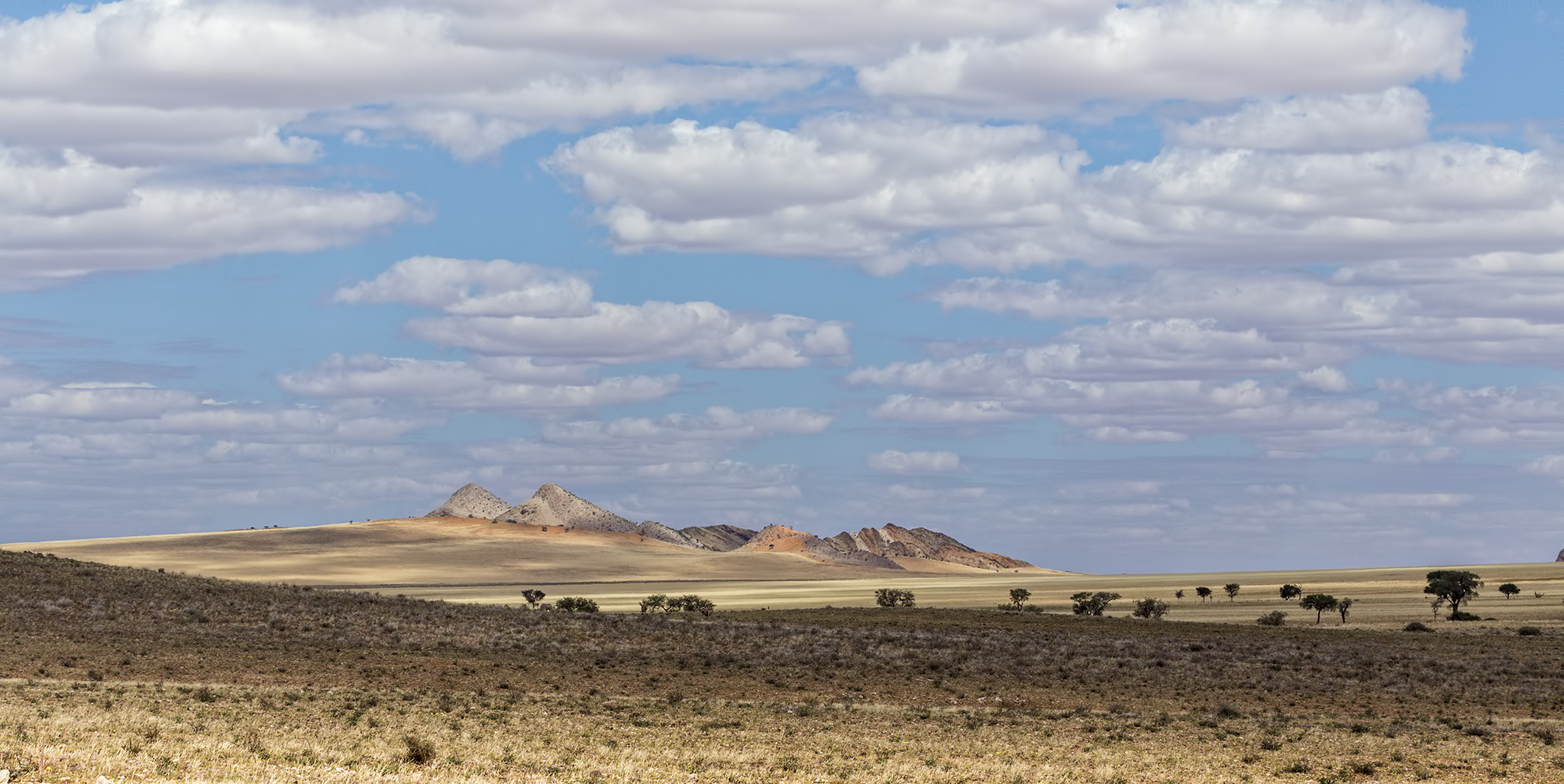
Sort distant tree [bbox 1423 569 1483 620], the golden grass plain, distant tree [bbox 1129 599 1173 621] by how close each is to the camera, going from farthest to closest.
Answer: the golden grass plain → distant tree [bbox 1423 569 1483 620] → distant tree [bbox 1129 599 1173 621]

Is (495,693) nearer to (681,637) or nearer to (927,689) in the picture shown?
(927,689)

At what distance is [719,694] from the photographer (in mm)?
46656

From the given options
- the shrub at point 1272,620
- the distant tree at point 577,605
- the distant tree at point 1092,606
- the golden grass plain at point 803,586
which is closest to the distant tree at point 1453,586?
the golden grass plain at point 803,586

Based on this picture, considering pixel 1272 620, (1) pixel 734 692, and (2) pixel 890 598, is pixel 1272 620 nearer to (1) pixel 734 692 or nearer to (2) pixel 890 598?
(2) pixel 890 598

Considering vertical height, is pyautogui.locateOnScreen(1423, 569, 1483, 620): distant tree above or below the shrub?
above

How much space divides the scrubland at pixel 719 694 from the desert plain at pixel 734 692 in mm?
184

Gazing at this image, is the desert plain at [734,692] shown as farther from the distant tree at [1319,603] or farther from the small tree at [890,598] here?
the small tree at [890,598]

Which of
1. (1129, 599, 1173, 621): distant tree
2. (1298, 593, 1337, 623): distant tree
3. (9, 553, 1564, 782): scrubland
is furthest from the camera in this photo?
(1129, 599, 1173, 621): distant tree

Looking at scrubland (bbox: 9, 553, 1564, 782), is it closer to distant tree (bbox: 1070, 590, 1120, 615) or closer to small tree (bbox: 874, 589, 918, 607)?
distant tree (bbox: 1070, 590, 1120, 615)

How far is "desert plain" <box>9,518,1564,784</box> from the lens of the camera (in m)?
28.0

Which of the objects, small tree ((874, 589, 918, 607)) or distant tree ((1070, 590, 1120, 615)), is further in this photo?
small tree ((874, 589, 918, 607))

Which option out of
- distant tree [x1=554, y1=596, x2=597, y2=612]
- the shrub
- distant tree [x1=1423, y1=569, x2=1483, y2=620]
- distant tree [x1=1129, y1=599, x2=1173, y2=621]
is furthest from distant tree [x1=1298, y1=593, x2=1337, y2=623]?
distant tree [x1=554, y1=596, x2=597, y2=612]

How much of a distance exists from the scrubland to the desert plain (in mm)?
184

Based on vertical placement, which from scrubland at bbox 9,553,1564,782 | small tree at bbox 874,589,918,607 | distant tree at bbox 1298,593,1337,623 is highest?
distant tree at bbox 1298,593,1337,623
